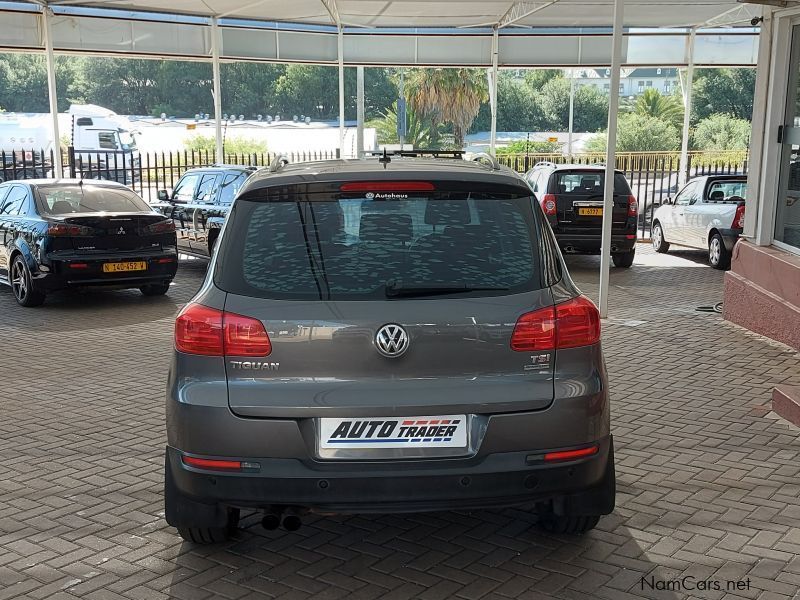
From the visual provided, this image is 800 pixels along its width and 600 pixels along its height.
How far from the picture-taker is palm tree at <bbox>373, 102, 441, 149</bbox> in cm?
4912

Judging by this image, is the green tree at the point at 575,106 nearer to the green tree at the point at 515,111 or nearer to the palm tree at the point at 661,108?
the green tree at the point at 515,111

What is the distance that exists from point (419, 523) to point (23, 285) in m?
8.45

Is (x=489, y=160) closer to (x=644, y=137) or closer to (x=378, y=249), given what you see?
(x=378, y=249)

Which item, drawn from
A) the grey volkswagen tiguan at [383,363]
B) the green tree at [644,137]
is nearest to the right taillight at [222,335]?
the grey volkswagen tiguan at [383,363]

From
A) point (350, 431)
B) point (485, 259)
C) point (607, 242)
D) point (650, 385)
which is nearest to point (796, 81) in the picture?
point (607, 242)

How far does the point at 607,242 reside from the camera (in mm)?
10031

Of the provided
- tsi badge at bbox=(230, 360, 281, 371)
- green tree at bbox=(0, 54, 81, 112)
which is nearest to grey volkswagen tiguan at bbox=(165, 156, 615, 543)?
tsi badge at bbox=(230, 360, 281, 371)

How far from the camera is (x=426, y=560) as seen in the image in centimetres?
413

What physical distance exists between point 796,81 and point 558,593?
7.22 m

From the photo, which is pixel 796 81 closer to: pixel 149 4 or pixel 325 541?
pixel 325 541

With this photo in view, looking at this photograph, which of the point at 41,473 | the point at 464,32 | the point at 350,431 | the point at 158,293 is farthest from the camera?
the point at 464,32

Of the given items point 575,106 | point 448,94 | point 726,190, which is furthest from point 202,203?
point 575,106

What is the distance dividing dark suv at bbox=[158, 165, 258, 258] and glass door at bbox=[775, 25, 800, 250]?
7.18 m

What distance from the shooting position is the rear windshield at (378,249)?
143 inches
